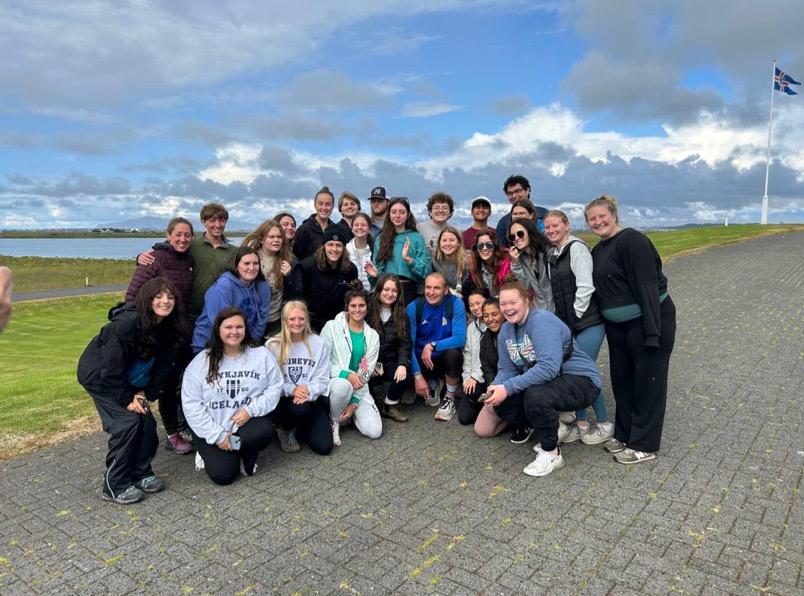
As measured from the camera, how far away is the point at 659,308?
4809 mm

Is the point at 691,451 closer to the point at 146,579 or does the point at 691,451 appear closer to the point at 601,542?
the point at 601,542

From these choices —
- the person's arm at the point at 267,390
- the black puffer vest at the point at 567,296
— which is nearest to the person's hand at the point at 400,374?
the person's arm at the point at 267,390

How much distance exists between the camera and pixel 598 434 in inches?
221

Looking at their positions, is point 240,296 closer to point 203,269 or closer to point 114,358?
point 203,269

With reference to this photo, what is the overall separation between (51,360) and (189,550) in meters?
11.3

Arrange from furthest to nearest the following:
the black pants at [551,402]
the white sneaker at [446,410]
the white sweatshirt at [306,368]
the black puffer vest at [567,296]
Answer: the white sneaker at [446,410] → the white sweatshirt at [306,368] → the black puffer vest at [567,296] → the black pants at [551,402]

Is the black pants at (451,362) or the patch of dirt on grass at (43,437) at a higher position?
the black pants at (451,362)

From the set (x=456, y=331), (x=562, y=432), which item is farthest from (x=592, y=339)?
(x=456, y=331)

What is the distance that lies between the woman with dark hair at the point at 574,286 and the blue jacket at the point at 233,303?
9.55ft

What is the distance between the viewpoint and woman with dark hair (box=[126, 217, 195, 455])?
5418 mm

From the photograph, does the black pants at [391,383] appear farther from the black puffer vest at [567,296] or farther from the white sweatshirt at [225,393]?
the black puffer vest at [567,296]

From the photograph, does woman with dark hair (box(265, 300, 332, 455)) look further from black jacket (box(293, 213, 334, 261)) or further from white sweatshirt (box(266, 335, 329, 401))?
black jacket (box(293, 213, 334, 261))

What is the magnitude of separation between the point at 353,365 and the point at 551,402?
2251 mm

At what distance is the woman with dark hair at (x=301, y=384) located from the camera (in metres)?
5.39
